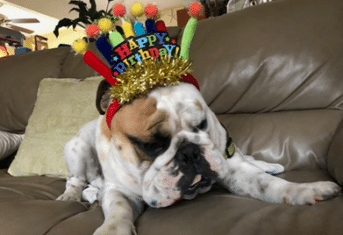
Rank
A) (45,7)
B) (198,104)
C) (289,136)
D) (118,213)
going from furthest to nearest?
1. (45,7)
2. (289,136)
3. (198,104)
4. (118,213)

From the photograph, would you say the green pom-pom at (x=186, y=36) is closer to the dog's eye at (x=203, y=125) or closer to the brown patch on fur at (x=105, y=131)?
the dog's eye at (x=203, y=125)

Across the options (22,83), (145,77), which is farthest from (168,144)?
(22,83)

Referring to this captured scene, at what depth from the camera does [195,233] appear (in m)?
0.67

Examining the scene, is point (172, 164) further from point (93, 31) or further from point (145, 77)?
point (93, 31)

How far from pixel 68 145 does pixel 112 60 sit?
22.3 inches

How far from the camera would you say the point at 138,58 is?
987mm

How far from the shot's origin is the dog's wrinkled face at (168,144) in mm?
840

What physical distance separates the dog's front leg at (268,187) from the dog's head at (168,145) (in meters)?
0.10

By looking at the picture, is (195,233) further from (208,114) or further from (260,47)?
(260,47)

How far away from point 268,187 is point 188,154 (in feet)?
0.89

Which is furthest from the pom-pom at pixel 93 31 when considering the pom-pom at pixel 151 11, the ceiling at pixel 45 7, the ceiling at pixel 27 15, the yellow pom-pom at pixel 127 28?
the ceiling at pixel 27 15

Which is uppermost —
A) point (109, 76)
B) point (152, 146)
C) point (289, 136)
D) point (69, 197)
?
point (109, 76)

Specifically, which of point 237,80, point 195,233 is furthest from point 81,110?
point 195,233

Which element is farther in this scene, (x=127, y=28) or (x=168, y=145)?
(x=127, y=28)
